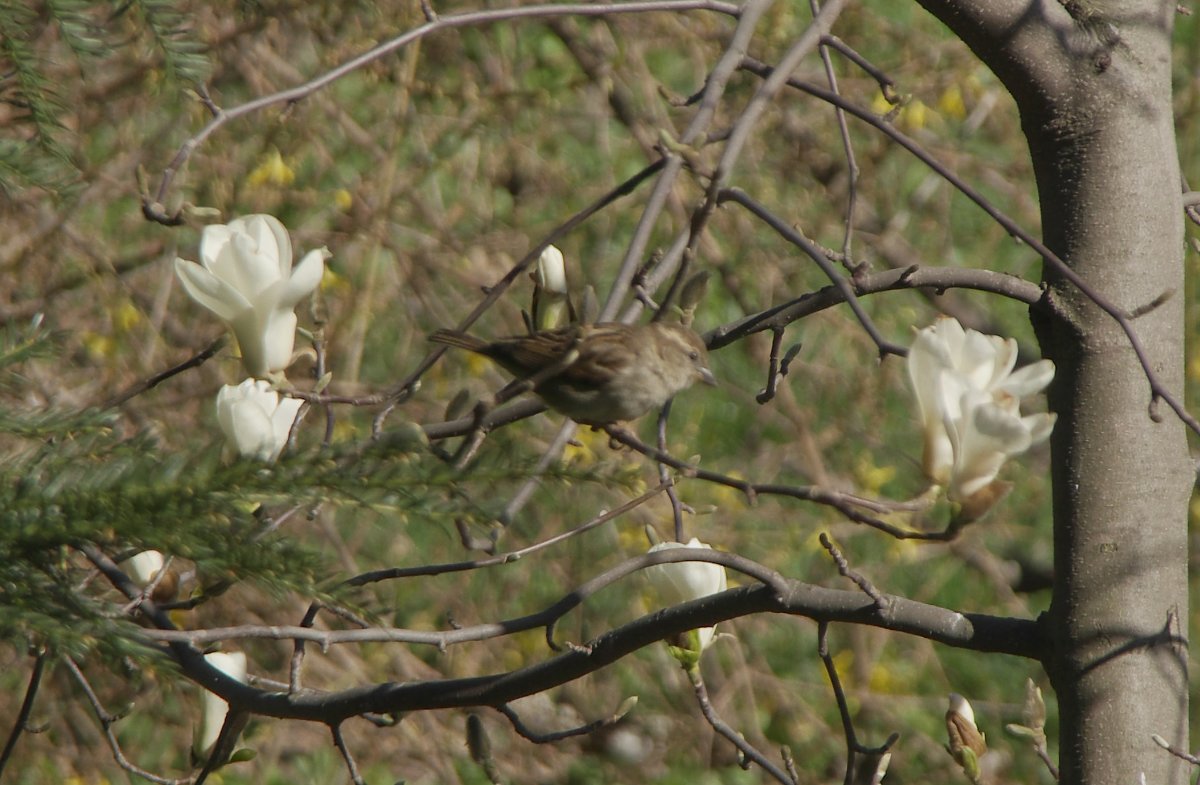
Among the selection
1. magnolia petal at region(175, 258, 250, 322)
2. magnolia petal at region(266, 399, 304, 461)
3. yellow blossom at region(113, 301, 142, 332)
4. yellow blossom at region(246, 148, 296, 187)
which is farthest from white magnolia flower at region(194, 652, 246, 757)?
yellow blossom at region(246, 148, 296, 187)

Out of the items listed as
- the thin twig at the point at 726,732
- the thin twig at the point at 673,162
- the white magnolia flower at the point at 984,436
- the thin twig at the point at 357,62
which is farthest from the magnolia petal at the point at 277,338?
the white magnolia flower at the point at 984,436

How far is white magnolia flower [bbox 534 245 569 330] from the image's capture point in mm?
1934

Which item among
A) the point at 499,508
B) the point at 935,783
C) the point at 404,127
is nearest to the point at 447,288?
the point at 404,127

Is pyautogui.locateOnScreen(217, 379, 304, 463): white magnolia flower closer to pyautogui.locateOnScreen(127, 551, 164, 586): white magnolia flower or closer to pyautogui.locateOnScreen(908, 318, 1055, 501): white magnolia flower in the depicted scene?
pyautogui.locateOnScreen(127, 551, 164, 586): white magnolia flower

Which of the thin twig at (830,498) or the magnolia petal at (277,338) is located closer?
the thin twig at (830,498)

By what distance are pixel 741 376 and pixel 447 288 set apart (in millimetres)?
1251

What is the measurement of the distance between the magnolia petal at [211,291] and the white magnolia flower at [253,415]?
90 millimetres

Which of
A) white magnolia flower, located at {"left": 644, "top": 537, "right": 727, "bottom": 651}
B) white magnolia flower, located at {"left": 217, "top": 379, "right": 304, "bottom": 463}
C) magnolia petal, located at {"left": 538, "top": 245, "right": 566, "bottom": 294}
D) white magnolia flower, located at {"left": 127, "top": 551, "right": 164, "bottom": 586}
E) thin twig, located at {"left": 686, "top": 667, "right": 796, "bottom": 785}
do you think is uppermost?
magnolia petal, located at {"left": 538, "top": 245, "right": 566, "bottom": 294}

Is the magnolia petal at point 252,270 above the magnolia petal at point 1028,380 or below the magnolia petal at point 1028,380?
below

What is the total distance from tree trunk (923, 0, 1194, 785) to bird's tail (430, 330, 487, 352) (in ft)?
2.60

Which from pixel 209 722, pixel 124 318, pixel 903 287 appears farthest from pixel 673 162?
pixel 124 318

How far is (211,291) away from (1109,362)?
111 cm

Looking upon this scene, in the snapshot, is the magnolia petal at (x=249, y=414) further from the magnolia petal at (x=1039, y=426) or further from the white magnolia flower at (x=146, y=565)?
the magnolia petal at (x=1039, y=426)

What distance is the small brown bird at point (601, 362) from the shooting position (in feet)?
6.26
